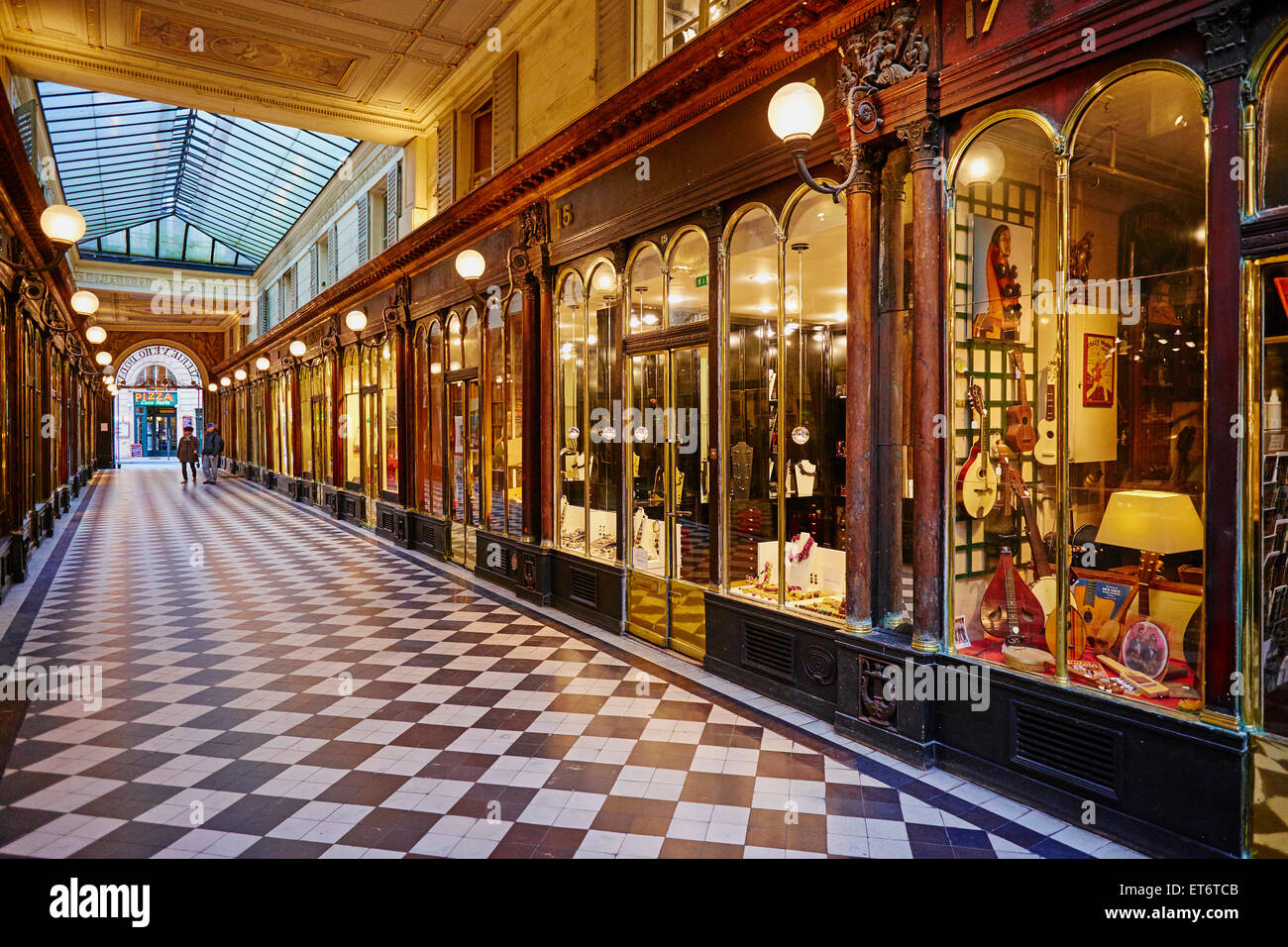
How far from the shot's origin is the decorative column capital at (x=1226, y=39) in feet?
9.49

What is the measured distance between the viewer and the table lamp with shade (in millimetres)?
3414

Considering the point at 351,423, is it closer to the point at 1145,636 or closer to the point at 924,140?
the point at 924,140

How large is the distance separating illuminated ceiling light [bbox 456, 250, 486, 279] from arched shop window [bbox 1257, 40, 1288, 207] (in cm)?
724

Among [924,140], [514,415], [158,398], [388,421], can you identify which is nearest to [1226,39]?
[924,140]

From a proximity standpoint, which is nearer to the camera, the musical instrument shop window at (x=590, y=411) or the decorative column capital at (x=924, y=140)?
the decorative column capital at (x=924, y=140)

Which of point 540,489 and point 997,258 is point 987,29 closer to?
point 997,258

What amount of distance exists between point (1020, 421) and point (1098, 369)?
508 millimetres

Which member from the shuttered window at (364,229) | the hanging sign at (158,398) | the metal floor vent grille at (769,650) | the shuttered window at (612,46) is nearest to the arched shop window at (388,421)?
the shuttered window at (364,229)

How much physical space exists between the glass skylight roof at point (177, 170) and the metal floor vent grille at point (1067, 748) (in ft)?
45.4

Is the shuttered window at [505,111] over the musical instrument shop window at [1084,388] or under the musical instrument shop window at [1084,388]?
over

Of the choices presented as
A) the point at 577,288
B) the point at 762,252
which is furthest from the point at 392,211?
the point at 762,252

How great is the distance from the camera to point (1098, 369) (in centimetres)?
409

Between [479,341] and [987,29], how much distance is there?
275 inches

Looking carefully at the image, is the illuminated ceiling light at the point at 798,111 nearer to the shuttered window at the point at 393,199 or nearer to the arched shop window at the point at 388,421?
the shuttered window at the point at 393,199
